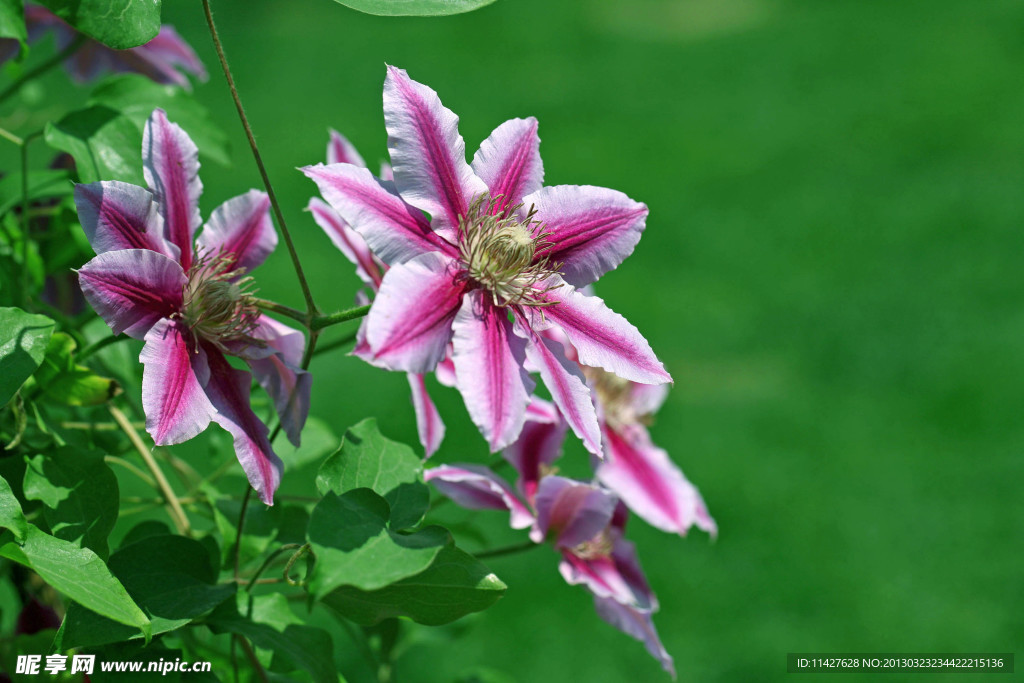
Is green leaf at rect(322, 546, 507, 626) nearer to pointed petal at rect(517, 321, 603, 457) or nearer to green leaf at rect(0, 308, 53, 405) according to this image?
pointed petal at rect(517, 321, 603, 457)

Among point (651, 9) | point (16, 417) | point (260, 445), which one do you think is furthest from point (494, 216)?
point (651, 9)

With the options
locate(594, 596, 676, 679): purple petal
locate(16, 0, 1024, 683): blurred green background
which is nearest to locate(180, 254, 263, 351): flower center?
locate(594, 596, 676, 679): purple petal

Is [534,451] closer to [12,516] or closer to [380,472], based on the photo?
[380,472]

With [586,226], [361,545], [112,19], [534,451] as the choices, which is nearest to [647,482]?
[534,451]

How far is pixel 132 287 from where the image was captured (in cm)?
57

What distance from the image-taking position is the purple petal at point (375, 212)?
0.55 metres

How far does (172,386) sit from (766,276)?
3977mm

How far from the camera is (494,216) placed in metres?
0.62

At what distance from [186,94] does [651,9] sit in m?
7.06

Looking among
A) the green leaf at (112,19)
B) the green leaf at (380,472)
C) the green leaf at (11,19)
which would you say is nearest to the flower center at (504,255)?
the green leaf at (380,472)

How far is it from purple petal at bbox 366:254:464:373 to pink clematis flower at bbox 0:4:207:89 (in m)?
0.46

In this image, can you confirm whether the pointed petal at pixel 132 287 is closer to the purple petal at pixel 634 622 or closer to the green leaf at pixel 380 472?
the green leaf at pixel 380 472

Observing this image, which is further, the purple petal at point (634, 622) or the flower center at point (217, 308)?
the purple petal at point (634, 622)

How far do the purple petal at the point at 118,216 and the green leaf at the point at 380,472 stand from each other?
0.16 m
